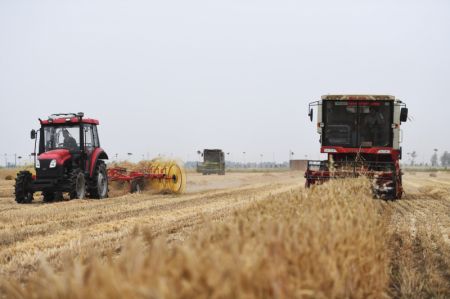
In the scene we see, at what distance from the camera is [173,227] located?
9.86 metres

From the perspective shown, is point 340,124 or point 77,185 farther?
point 77,185

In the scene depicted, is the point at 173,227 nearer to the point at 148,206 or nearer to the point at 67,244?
the point at 67,244

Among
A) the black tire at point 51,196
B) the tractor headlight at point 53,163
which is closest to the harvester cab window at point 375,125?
the tractor headlight at point 53,163

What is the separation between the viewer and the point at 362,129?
619 inches

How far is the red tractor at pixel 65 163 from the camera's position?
15680 millimetres

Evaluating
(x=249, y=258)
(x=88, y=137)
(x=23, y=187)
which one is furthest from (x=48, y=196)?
(x=249, y=258)

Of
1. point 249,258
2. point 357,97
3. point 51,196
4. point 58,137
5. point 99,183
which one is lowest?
point 51,196

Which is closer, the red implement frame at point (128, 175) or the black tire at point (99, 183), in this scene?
the black tire at point (99, 183)

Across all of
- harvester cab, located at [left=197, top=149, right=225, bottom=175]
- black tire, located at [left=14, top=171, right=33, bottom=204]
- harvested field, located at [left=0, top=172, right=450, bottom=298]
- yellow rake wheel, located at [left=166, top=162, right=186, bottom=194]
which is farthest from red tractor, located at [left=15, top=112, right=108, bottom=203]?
harvester cab, located at [left=197, top=149, right=225, bottom=175]

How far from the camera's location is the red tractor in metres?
15.7

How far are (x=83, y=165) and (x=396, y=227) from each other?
980 centimetres

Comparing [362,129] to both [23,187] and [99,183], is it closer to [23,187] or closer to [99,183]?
[99,183]

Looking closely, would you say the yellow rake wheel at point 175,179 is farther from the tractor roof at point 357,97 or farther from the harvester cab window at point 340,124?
the tractor roof at point 357,97

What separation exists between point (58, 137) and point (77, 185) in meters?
1.75
